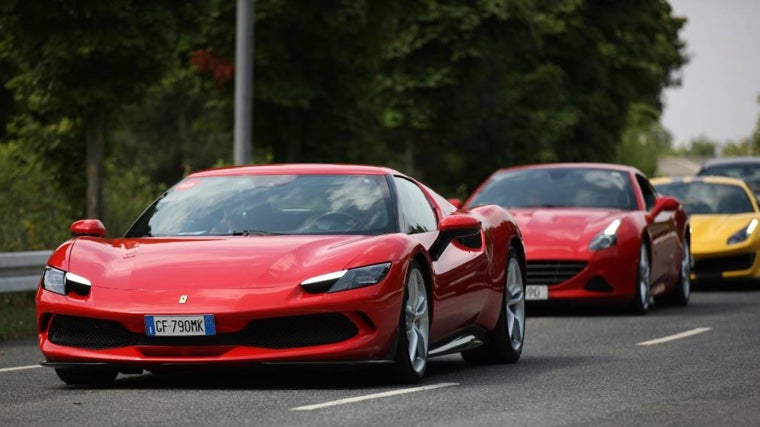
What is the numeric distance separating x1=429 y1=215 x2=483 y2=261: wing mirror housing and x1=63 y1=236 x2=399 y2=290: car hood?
775mm

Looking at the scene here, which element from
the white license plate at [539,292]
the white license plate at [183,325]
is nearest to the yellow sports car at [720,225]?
the white license plate at [539,292]

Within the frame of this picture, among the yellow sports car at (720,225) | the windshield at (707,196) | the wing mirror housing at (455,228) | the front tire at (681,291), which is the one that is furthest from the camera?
the windshield at (707,196)

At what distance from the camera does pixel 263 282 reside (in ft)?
31.4

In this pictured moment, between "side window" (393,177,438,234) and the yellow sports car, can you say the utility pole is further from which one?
"side window" (393,177,438,234)

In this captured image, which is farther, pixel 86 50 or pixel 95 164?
pixel 95 164

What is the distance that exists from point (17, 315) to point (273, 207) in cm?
681

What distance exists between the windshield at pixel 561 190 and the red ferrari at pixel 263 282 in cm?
784

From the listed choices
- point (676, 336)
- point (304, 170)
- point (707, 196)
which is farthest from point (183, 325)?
point (707, 196)

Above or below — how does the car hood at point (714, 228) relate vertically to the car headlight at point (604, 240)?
below

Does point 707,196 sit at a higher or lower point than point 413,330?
lower

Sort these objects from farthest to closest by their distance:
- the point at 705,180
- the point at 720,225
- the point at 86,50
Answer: the point at 705,180 < the point at 720,225 < the point at 86,50

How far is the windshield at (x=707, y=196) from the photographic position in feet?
78.8

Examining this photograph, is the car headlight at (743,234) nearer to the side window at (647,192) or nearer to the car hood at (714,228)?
the car hood at (714,228)

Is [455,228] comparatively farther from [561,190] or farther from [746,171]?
[746,171]
